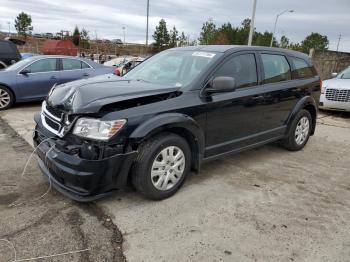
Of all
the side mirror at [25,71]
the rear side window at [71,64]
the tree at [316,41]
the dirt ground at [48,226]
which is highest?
the tree at [316,41]

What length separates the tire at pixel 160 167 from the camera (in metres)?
3.37

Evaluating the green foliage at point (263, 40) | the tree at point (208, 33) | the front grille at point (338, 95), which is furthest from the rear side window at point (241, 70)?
the green foliage at point (263, 40)

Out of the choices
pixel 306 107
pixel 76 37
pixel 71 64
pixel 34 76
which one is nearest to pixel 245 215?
pixel 306 107

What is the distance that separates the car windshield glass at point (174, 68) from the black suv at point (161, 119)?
1 cm

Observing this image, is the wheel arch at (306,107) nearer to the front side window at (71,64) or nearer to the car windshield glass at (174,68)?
the car windshield glass at (174,68)

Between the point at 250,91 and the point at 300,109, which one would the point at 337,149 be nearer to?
the point at 300,109

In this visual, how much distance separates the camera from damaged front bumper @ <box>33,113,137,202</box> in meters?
3.11

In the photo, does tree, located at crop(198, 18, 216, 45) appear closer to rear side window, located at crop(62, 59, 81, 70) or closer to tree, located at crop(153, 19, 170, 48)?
tree, located at crop(153, 19, 170, 48)

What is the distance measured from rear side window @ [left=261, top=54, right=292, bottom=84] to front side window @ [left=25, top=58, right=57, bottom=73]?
6577 mm

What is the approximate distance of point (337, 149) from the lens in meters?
6.09

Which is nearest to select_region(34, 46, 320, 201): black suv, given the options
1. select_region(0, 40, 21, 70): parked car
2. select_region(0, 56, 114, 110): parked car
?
select_region(0, 56, 114, 110): parked car

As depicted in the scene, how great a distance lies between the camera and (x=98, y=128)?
3.14 m

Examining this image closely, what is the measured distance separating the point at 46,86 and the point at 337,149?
734 cm

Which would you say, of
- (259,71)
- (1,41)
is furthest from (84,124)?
(1,41)
